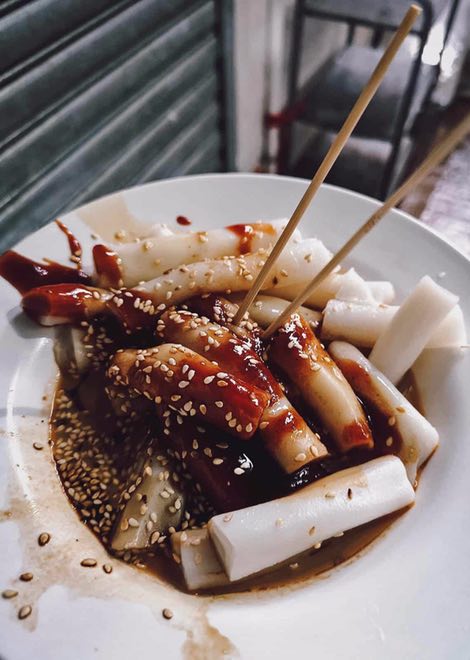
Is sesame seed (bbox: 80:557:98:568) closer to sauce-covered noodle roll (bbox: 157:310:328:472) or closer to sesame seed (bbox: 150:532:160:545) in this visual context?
sesame seed (bbox: 150:532:160:545)

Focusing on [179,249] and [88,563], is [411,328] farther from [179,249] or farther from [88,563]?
[88,563]

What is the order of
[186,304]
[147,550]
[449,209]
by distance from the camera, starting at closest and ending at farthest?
[147,550] < [186,304] < [449,209]

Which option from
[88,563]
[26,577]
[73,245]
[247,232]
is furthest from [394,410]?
[73,245]

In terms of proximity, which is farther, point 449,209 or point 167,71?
point 449,209

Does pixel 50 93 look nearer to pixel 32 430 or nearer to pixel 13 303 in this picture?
pixel 13 303

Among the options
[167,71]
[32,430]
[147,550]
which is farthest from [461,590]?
[167,71]

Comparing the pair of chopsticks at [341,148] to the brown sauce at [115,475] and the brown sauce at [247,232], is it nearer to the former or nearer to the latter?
the brown sauce at [247,232]
